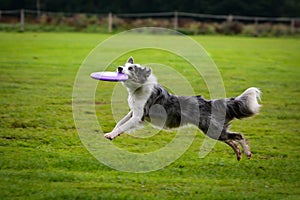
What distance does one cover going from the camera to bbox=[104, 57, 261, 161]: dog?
27.4ft

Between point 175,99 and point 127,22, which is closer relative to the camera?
point 175,99

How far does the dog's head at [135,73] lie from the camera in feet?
27.1

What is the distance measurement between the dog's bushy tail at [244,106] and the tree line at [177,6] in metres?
47.1

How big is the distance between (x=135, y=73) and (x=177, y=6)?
49.4 m

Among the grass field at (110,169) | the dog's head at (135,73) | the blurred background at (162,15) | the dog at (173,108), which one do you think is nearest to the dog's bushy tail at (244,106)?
the dog at (173,108)

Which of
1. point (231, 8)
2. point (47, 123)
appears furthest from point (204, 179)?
point (231, 8)

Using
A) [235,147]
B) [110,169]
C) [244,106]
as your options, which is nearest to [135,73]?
[110,169]

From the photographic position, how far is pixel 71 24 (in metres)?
42.6

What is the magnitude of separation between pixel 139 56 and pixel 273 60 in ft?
20.4

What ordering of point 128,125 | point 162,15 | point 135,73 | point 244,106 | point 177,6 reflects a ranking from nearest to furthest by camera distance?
1. point 128,125
2. point 135,73
3. point 244,106
4. point 162,15
5. point 177,6

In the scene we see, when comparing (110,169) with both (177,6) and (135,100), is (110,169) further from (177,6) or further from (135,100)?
(177,6)


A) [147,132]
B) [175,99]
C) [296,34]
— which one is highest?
[175,99]

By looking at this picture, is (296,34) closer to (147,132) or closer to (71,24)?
(71,24)

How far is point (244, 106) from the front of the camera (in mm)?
8688
